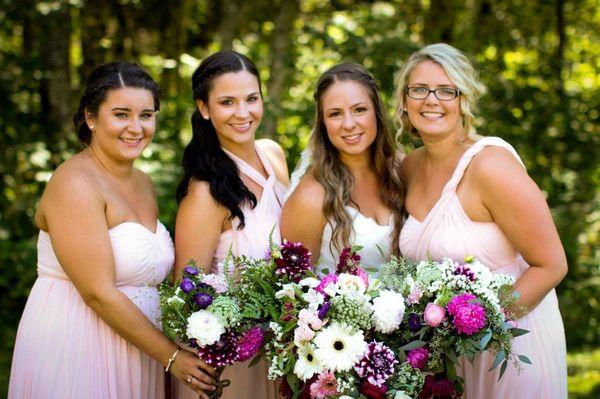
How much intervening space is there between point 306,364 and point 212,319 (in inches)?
17.9

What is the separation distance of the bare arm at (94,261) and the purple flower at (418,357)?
97cm

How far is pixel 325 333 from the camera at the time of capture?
3.06 metres

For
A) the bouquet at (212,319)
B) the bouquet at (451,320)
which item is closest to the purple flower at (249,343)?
the bouquet at (212,319)

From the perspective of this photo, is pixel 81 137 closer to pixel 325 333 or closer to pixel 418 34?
pixel 325 333

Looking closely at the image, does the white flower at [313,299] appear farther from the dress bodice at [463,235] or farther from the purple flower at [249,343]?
the dress bodice at [463,235]

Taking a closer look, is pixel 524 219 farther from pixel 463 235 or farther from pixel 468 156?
pixel 468 156

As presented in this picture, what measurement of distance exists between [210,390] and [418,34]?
23.9 feet

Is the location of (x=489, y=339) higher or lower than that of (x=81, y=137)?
lower

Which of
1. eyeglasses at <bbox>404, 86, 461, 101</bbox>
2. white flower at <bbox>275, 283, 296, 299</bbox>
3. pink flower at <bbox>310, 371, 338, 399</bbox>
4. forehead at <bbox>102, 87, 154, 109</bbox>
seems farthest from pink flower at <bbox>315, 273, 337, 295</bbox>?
forehead at <bbox>102, 87, 154, 109</bbox>

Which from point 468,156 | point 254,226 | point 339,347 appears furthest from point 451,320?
point 254,226

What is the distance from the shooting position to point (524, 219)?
3539mm

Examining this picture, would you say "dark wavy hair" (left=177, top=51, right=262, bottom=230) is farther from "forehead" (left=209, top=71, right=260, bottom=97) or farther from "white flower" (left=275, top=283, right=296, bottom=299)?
"white flower" (left=275, top=283, right=296, bottom=299)

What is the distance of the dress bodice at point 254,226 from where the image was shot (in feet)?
13.3

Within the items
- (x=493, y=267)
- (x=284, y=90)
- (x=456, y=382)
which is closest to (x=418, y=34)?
(x=284, y=90)
